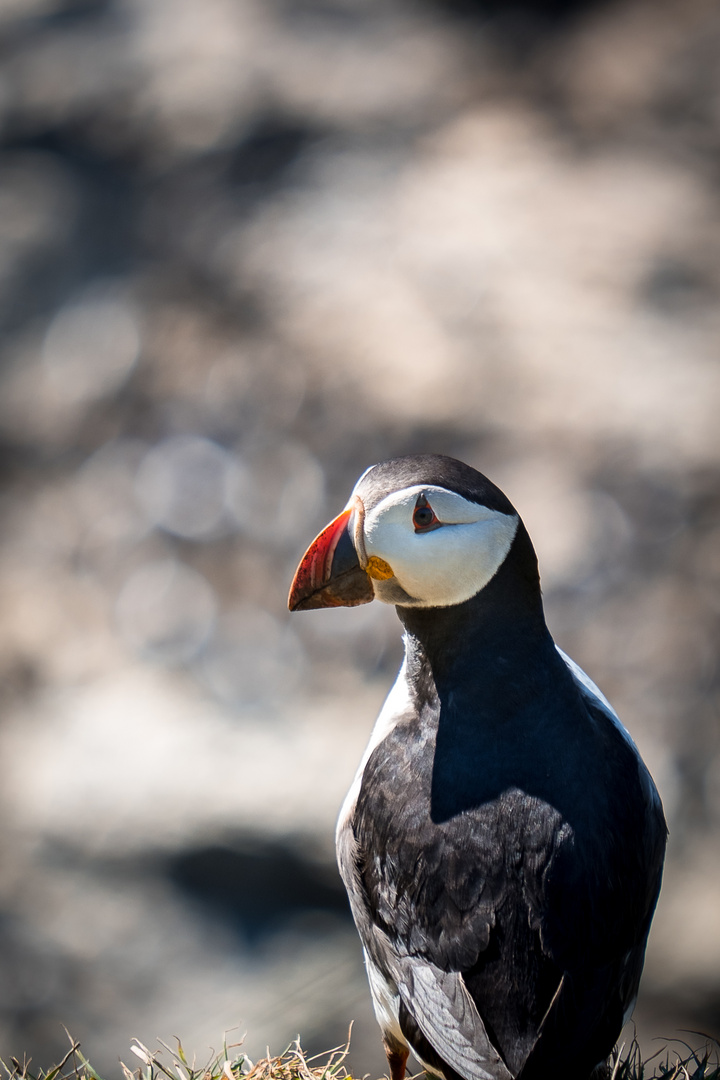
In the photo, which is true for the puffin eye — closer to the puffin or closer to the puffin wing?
the puffin

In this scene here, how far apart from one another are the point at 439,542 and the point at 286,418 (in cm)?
627

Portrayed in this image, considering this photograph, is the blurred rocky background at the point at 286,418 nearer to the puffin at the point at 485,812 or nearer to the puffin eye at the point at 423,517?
the puffin at the point at 485,812

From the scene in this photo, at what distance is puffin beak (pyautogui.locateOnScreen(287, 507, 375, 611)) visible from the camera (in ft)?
8.37

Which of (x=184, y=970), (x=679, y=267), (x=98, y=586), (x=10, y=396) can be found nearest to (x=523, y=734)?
(x=184, y=970)

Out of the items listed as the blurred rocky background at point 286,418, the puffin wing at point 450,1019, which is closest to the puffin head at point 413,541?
the puffin wing at point 450,1019

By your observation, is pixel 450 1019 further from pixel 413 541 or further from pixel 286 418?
pixel 286 418

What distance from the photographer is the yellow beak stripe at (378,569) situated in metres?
2.54

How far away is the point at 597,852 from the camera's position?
2461mm

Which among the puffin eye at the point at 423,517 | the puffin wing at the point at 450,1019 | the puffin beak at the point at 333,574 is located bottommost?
the puffin wing at the point at 450,1019

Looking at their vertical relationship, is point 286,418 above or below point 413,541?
below

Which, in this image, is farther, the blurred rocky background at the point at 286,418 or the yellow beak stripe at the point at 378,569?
the blurred rocky background at the point at 286,418

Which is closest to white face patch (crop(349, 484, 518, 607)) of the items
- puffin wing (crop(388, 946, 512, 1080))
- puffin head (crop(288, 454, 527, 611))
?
puffin head (crop(288, 454, 527, 611))

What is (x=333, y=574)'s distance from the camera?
2566 millimetres

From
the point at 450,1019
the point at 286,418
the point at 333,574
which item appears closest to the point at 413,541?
the point at 333,574
